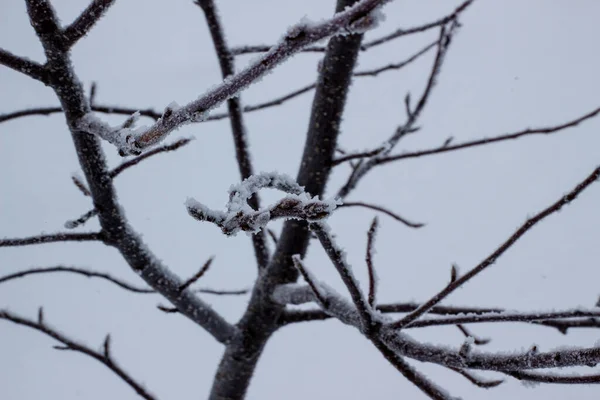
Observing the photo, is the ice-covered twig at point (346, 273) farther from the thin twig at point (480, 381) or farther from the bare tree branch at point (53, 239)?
the bare tree branch at point (53, 239)

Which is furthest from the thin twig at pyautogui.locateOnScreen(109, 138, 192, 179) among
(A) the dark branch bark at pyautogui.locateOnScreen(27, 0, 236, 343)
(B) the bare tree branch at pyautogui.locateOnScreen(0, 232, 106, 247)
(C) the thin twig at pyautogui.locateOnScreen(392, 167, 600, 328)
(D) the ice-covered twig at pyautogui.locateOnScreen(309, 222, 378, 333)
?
(C) the thin twig at pyautogui.locateOnScreen(392, 167, 600, 328)

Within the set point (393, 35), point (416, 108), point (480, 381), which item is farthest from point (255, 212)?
point (393, 35)

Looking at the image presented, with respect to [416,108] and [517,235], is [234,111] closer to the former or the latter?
[416,108]

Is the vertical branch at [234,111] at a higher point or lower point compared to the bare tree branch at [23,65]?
higher

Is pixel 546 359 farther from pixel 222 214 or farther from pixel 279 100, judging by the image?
pixel 279 100

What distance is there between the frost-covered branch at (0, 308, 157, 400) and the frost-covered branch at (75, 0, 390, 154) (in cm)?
76

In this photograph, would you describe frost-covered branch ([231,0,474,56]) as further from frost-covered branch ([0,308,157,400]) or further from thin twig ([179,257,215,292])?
frost-covered branch ([0,308,157,400])

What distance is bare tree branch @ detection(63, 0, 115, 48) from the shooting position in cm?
49

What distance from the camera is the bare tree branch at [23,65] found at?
22.2 inches

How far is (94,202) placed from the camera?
828mm

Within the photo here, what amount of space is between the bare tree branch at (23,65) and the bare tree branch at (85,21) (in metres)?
0.06

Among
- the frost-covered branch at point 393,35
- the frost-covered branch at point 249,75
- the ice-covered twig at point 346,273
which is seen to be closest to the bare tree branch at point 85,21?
the frost-covered branch at point 249,75

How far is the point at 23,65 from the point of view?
0.59 m

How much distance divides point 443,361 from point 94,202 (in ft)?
1.96
